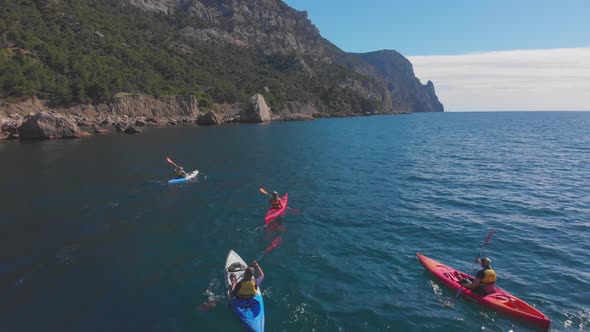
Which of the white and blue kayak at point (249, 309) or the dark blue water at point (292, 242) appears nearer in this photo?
the white and blue kayak at point (249, 309)

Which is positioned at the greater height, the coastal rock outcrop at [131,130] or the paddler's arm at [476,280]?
the paddler's arm at [476,280]

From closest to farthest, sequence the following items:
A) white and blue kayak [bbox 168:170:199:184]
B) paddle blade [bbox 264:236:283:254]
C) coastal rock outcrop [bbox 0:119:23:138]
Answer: paddle blade [bbox 264:236:283:254], white and blue kayak [bbox 168:170:199:184], coastal rock outcrop [bbox 0:119:23:138]

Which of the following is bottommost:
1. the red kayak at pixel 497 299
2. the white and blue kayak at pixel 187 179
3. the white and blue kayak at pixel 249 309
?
the white and blue kayak at pixel 187 179

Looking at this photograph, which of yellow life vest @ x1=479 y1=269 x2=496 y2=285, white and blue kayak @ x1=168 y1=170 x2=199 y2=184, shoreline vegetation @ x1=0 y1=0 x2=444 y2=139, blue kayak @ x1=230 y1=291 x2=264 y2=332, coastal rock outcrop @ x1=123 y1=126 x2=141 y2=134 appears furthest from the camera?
shoreline vegetation @ x1=0 y1=0 x2=444 y2=139

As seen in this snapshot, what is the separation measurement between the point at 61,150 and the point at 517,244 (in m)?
56.8

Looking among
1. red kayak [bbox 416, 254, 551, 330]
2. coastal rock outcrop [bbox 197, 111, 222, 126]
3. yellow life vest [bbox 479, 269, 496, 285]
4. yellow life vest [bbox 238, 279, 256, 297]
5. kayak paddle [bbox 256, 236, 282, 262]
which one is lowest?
coastal rock outcrop [bbox 197, 111, 222, 126]

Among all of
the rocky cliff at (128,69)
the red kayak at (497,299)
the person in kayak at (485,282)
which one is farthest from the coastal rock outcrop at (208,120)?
the person in kayak at (485,282)

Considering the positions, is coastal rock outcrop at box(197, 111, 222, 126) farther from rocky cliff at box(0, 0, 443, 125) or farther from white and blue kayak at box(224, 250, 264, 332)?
white and blue kayak at box(224, 250, 264, 332)

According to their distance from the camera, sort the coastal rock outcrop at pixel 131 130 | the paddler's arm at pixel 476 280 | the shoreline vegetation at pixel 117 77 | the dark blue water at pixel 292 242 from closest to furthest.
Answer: the dark blue water at pixel 292 242, the paddler's arm at pixel 476 280, the coastal rock outcrop at pixel 131 130, the shoreline vegetation at pixel 117 77

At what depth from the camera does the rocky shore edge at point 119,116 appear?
6469 cm

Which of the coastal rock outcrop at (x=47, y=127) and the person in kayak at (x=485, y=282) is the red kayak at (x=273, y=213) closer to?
the person in kayak at (x=485, y=282)

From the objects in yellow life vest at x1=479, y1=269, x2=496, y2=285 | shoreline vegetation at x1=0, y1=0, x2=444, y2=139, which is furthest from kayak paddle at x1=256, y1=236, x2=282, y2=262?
shoreline vegetation at x1=0, y1=0, x2=444, y2=139

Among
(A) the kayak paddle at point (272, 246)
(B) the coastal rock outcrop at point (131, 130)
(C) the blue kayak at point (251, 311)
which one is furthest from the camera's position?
(B) the coastal rock outcrop at point (131, 130)

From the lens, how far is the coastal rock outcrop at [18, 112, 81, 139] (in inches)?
2482
